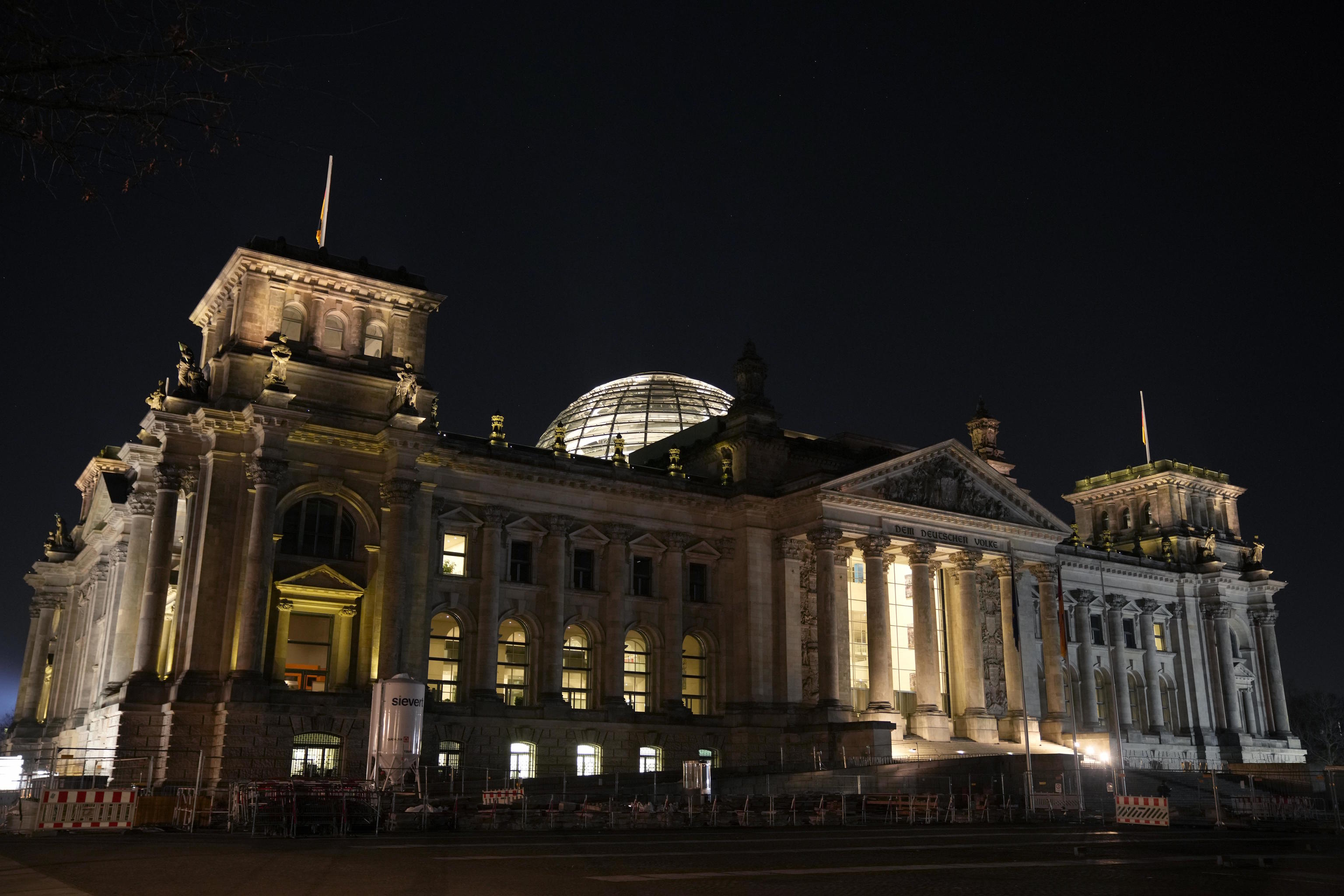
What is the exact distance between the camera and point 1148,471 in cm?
8781

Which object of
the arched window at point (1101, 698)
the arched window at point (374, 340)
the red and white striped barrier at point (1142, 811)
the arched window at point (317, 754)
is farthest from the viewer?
the arched window at point (1101, 698)

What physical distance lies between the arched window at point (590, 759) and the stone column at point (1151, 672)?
43.0 meters

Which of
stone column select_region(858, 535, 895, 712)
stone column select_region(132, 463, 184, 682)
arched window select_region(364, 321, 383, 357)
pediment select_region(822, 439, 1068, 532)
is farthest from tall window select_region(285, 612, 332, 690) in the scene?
stone column select_region(858, 535, 895, 712)

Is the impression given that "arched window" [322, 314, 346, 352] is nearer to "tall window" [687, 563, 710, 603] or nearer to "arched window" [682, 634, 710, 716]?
"tall window" [687, 563, 710, 603]

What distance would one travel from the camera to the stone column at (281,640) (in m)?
44.9

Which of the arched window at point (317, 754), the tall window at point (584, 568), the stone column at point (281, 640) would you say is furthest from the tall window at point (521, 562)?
the arched window at point (317, 754)

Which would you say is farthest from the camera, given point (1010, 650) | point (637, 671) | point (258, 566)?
point (1010, 650)

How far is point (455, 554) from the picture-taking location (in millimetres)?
51219

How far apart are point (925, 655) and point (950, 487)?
30.1 ft

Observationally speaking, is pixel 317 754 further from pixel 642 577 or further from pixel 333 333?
pixel 642 577

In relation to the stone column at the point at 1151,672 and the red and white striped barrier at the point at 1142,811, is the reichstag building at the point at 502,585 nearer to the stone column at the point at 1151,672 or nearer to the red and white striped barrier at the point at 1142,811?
the stone column at the point at 1151,672

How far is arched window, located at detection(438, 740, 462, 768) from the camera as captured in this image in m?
47.7

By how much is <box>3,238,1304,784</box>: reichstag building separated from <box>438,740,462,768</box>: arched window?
12 centimetres

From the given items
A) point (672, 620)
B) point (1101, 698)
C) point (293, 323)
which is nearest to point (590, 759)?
point (672, 620)
